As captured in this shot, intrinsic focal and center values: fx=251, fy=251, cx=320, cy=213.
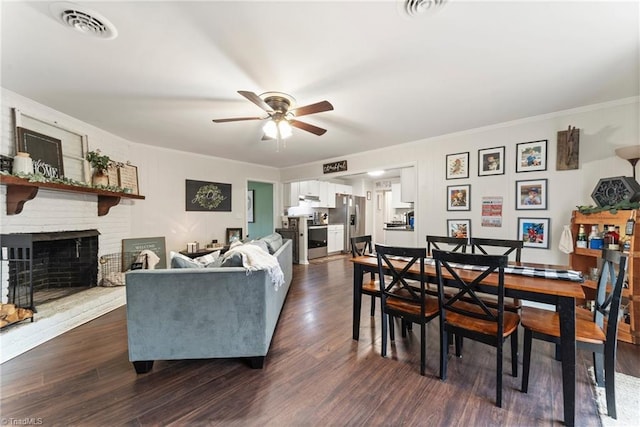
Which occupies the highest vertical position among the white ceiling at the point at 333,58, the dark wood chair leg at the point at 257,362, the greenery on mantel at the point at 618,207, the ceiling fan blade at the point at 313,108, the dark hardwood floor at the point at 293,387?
the white ceiling at the point at 333,58

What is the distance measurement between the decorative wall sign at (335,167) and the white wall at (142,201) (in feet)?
5.17

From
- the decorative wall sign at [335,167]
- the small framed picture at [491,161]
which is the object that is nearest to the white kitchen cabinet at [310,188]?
the decorative wall sign at [335,167]

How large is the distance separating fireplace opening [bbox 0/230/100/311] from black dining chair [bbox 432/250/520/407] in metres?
3.84

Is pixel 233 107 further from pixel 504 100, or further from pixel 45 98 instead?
pixel 504 100

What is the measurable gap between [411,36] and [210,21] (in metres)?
1.33

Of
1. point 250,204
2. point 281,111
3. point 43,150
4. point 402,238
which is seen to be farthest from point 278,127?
point 250,204

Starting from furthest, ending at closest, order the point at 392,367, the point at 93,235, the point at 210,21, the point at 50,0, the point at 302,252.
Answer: the point at 302,252 < the point at 93,235 < the point at 392,367 < the point at 210,21 < the point at 50,0

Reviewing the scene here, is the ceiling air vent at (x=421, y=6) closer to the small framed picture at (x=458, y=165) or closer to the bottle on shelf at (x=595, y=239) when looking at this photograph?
the small framed picture at (x=458, y=165)

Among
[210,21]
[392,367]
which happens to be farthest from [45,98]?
[392,367]

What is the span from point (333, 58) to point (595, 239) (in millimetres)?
3163

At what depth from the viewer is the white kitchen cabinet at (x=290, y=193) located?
6.42m

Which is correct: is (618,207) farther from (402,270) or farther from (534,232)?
(402,270)

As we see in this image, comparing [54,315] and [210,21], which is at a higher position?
[210,21]

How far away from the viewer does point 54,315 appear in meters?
2.55
